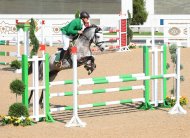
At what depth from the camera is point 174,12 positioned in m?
40.4

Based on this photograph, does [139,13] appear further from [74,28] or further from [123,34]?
[74,28]

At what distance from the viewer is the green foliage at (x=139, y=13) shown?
125 ft

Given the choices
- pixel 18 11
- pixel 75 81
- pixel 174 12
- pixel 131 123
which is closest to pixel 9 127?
pixel 75 81

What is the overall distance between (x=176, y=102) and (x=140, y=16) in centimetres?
2938

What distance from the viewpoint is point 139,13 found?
3838 centimetres

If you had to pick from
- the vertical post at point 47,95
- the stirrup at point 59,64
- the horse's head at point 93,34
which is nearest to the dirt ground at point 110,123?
the vertical post at point 47,95

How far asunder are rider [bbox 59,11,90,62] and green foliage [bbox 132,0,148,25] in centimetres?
2814

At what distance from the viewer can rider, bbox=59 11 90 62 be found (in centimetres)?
929

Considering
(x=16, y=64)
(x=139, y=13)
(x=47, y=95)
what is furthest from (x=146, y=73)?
(x=139, y=13)

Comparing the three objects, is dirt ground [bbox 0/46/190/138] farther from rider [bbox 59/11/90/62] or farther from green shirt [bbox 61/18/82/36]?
green shirt [bbox 61/18/82/36]

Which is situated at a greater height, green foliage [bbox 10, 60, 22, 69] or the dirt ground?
green foliage [bbox 10, 60, 22, 69]

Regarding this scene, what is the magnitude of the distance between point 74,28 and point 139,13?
96.2 feet

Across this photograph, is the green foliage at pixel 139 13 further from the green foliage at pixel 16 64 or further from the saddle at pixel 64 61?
the saddle at pixel 64 61

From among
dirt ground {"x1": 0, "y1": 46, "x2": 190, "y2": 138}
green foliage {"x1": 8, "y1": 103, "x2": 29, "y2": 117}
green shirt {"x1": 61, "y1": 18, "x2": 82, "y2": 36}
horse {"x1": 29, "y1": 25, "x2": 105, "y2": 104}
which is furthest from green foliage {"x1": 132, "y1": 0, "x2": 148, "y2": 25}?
green foliage {"x1": 8, "y1": 103, "x2": 29, "y2": 117}
